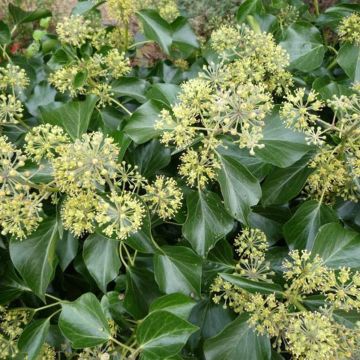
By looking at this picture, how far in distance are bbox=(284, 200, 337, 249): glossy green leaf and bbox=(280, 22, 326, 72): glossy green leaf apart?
70 centimetres

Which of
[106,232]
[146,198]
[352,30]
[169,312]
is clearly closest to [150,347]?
[169,312]

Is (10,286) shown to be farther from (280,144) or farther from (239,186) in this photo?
(280,144)

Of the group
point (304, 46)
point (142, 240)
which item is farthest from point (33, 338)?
point (304, 46)

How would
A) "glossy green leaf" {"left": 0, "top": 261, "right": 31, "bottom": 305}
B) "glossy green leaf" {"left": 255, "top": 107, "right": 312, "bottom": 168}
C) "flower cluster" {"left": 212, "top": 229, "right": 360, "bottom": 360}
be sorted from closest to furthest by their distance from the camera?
1. "flower cluster" {"left": 212, "top": 229, "right": 360, "bottom": 360}
2. "glossy green leaf" {"left": 255, "top": 107, "right": 312, "bottom": 168}
3. "glossy green leaf" {"left": 0, "top": 261, "right": 31, "bottom": 305}

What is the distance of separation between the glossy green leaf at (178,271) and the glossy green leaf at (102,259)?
134 millimetres

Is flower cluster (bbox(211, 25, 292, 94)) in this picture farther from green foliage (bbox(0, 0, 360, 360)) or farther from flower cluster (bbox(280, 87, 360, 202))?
flower cluster (bbox(280, 87, 360, 202))

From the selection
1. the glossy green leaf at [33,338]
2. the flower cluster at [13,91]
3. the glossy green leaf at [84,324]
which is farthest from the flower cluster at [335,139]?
the glossy green leaf at [33,338]

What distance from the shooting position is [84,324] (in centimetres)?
122

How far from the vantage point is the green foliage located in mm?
1224

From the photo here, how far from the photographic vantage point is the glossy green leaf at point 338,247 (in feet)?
4.61

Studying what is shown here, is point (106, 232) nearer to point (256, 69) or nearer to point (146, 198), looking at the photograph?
point (146, 198)

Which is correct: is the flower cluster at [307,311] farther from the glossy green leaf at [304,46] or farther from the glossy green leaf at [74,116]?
the glossy green leaf at [304,46]

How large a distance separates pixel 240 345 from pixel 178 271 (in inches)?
11.7

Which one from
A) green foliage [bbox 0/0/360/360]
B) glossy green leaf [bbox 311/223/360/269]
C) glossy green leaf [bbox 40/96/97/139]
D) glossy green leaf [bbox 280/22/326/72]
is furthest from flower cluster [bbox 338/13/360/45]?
glossy green leaf [bbox 40/96/97/139]
